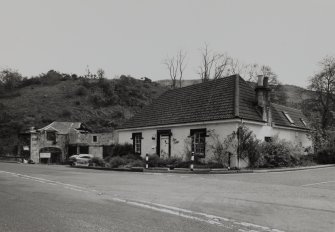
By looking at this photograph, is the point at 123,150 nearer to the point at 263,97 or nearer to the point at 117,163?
the point at 117,163

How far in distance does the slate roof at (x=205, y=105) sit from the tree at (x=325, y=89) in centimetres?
1365

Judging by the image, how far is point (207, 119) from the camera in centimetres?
2898

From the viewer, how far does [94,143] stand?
49.4 metres

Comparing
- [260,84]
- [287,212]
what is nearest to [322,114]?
[260,84]

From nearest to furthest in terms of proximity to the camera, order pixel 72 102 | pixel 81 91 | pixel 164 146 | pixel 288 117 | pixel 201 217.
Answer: pixel 201 217, pixel 164 146, pixel 288 117, pixel 72 102, pixel 81 91

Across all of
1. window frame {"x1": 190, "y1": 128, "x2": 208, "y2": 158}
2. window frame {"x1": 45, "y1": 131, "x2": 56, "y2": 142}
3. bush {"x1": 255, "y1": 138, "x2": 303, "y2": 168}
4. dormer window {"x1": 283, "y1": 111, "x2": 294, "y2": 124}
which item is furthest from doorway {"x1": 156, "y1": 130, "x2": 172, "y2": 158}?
window frame {"x1": 45, "y1": 131, "x2": 56, "y2": 142}

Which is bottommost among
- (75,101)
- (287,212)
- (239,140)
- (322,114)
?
(287,212)

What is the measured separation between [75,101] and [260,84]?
206 ft

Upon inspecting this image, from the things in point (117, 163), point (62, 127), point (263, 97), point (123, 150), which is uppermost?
point (263, 97)

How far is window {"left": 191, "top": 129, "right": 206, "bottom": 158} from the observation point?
29.4 meters

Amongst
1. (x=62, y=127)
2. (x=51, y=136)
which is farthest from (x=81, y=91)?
(x=51, y=136)

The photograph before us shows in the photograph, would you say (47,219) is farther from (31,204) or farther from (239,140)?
(239,140)

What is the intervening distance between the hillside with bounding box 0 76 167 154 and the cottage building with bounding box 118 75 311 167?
35.3 m

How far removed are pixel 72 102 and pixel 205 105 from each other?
60.3 meters
